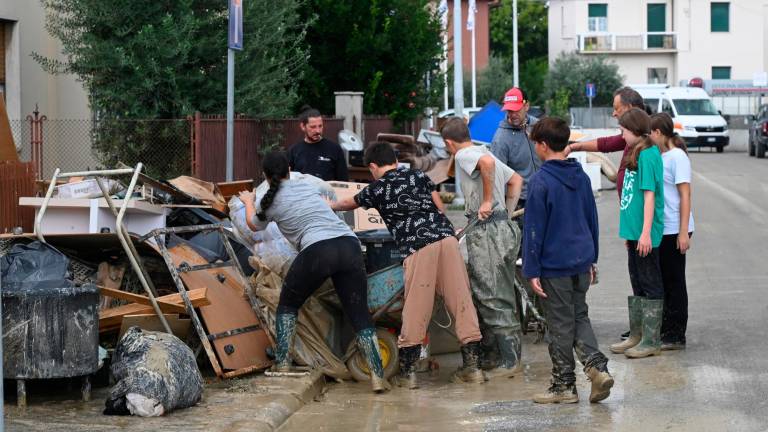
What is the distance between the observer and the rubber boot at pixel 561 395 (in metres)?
7.72

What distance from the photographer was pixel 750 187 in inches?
1069

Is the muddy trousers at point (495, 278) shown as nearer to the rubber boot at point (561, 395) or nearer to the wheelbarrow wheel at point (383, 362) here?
the wheelbarrow wheel at point (383, 362)

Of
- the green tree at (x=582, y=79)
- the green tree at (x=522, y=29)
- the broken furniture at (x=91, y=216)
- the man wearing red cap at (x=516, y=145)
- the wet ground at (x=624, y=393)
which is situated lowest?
the wet ground at (x=624, y=393)

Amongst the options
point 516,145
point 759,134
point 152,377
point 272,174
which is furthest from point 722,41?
point 152,377

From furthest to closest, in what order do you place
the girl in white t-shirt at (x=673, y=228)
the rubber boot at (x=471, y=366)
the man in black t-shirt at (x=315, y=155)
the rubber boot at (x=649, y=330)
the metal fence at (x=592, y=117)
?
the metal fence at (x=592, y=117)
the man in black t-shirt at (x=315, y=155)
the girl in white t-shirt at (x=673, y=228)
the rubber boot at (x=649, y=330)
the rubber boot at (x=471, y=366)

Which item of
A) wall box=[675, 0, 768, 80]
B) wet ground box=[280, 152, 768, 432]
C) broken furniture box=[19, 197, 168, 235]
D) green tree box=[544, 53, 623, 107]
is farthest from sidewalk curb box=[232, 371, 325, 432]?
wall box=[675, 0, 768, 80]

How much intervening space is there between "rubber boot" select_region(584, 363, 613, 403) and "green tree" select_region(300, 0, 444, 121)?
48.3 feet

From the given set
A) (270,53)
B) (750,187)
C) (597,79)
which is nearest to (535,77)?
(597,79)

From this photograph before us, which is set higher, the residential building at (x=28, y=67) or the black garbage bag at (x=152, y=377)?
the residential building at (x=28, y=67)

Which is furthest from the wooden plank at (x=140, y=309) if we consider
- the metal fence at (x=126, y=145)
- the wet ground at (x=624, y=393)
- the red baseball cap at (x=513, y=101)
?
the metal fence at (x=126, y=145)

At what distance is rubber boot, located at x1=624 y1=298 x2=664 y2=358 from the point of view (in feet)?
30.3

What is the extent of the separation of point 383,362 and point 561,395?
1554 millimetres

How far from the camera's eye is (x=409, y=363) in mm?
8500

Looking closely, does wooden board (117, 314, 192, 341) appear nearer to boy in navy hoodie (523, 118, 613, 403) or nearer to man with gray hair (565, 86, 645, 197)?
boy in navy hoodie (523, 118, 613, 403)
